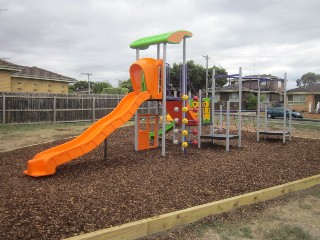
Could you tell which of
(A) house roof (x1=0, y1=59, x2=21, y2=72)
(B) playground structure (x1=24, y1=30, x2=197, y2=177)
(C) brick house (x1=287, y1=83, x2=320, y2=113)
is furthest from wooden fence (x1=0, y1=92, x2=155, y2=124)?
(C) brick house (x1=287, y1=83, x2=320, y2=113)

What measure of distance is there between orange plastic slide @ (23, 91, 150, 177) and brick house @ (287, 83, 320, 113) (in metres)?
43.5

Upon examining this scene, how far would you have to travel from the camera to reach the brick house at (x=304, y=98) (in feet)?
153

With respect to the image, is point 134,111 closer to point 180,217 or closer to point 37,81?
point 180,217

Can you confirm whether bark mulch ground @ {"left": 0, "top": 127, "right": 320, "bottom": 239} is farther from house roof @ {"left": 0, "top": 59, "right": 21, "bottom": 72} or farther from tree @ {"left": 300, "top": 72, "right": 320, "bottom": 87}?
tree @ {"left": 300, "top": 72, "right": 320, "bottom": 87}

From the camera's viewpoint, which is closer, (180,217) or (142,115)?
(180,217)

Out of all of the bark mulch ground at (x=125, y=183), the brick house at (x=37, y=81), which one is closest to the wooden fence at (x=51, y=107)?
the bark mulch ground at (x=125, y=183)

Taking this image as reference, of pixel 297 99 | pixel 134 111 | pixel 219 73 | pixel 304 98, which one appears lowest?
pixel 134 111

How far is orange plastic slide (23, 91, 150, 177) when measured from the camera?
250 inches

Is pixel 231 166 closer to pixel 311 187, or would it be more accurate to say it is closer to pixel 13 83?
pixel 311 187

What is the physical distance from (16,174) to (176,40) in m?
5.33

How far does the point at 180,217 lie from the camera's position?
14.3 feet

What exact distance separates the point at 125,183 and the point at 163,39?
4403mm

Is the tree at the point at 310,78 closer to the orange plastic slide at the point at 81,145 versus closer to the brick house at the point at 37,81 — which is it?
the brick house at the point at 37,81

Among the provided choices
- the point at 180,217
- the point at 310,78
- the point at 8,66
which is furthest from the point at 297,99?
the point at 310,78
